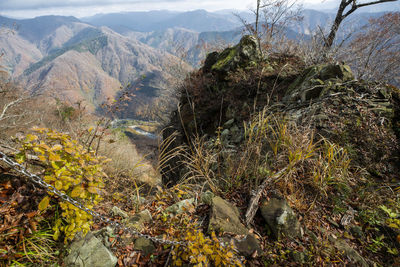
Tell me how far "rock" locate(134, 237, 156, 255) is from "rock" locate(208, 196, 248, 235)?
630 mm

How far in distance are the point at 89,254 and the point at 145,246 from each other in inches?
19.8

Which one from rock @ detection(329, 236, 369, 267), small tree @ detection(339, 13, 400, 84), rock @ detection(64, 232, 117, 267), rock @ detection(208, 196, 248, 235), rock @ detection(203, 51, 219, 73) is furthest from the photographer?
small tree @ detection(339, 13, 400, 84)

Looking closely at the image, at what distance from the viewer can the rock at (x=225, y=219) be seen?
1.93 metres

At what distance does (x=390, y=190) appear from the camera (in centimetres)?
229

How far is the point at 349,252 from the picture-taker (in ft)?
5.80

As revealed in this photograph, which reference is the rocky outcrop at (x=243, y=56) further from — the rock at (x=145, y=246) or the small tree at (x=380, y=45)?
the rock at (x=145, y=246)

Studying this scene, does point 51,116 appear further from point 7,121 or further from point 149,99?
point 149,99

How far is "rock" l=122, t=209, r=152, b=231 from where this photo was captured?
206cm

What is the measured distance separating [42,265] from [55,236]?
0.22 metres

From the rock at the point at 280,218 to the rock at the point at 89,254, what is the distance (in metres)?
1.65

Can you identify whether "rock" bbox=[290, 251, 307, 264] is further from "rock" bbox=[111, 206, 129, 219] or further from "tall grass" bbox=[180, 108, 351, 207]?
"rock" bbox=[111, 206, 129, 219]

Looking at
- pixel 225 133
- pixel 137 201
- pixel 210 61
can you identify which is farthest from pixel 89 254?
pixel 210 61

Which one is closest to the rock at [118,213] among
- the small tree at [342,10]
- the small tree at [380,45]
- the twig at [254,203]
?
the twig at [254,203]

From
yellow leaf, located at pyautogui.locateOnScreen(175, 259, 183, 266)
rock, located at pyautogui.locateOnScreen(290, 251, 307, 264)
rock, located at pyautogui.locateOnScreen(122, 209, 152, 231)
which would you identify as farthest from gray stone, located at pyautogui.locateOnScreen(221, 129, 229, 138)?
yellow leaf, located at pyautogui.locateOnScreen(175, 259, 183, 266)
